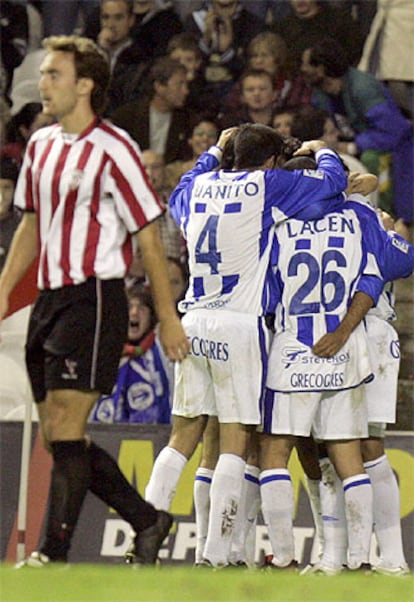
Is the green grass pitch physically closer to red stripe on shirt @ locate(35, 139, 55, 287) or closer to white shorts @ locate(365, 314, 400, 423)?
red stripe on shirt @ locate(35, 139, 55, 287)

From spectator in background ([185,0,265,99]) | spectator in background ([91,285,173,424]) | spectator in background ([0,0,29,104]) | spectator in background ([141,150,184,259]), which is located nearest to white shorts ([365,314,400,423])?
spectator in background ([91,285,173,424])

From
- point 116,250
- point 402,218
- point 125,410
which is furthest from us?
point 402,218

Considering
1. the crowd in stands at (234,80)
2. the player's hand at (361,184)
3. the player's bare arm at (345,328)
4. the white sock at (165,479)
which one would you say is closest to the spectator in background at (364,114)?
the crowd in stands at (234,80)

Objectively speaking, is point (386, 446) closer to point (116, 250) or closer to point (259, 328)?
point (259, 328)

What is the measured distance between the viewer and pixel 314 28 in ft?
34.7

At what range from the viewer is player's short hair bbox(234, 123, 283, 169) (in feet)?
21.9

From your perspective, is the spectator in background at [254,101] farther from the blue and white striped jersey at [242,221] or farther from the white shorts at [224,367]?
the white shorts at [224,367]

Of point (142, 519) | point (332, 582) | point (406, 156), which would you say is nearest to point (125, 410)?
point (406, 156)

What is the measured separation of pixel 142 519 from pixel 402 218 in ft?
16.5

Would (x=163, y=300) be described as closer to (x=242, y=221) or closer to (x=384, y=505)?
(x=242, y=221)

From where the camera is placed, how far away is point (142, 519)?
Result: 17.9ft

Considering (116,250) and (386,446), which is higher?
(116,250)

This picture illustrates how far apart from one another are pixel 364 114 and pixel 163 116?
4.66 feet

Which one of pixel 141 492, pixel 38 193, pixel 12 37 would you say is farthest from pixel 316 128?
pixel 38 193
